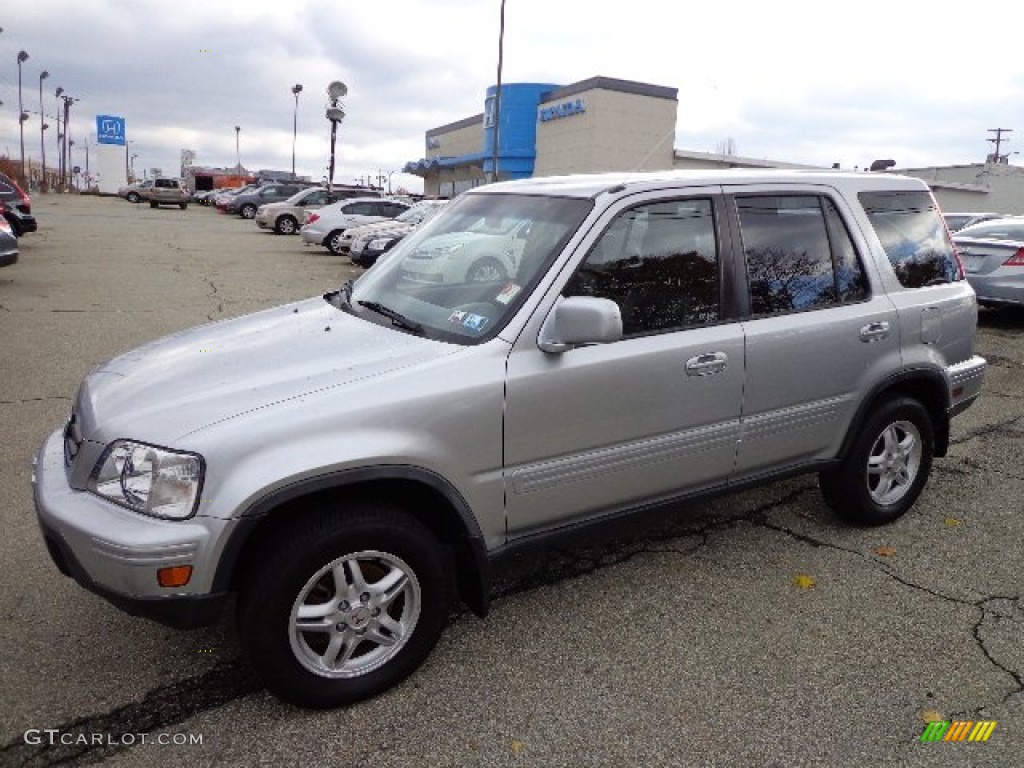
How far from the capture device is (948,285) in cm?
428

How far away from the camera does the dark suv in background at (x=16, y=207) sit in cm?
1563

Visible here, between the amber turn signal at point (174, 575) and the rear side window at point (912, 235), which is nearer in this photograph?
the amber turn signal at point (174, 575)

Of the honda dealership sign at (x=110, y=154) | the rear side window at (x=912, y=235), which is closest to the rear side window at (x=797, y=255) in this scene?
the rear side window at (x=912, y=235)

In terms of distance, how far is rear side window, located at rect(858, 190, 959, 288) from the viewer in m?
4.02

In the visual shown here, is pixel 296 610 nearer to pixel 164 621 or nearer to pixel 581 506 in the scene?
pixel 164 621

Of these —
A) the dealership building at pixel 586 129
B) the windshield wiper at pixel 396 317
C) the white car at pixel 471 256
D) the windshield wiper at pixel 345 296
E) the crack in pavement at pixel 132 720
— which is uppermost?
the dealership building at pixel 586 129

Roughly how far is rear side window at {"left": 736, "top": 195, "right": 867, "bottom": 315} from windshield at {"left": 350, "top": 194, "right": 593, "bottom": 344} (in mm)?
893

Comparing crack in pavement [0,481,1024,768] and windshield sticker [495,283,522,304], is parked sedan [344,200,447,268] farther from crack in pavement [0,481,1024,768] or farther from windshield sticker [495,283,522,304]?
windshield sticker [495,283,522,304]

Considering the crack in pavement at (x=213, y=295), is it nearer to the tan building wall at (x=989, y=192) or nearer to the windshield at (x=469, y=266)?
the windshield at (x=469, y=266)

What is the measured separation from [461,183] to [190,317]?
Answer: 55.0 metres

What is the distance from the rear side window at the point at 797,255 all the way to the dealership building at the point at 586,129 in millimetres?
37870

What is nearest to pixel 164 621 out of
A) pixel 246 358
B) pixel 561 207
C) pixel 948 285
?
pixel 246 358

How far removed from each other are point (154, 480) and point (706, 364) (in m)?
2.14

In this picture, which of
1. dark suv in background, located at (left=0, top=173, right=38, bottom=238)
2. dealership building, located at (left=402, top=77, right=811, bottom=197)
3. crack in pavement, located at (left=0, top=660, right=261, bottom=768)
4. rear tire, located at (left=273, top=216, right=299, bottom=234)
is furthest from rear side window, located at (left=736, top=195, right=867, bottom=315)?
dealership building, located at (left=402, top=77, right=811, bottom=197)
